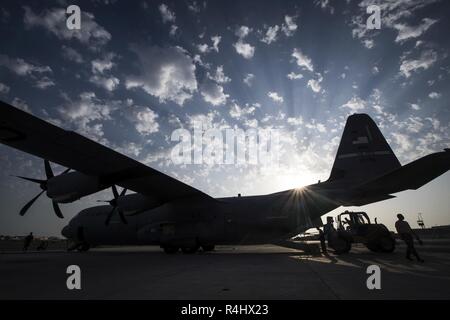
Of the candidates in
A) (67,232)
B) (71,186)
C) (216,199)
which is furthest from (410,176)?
(67,232)

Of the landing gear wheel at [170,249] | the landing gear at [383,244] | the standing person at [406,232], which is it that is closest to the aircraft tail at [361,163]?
the landing gear at [383,244]

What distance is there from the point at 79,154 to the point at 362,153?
47.9ft

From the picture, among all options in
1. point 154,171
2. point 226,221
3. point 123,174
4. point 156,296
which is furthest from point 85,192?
point 156,296

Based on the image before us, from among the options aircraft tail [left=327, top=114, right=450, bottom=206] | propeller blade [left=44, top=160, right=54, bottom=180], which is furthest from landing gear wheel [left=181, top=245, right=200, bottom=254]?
aircraft tail [left=327, top=114, right=450, bottom=206]

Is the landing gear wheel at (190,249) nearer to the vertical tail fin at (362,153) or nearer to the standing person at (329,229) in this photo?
the standing person at (329,229)

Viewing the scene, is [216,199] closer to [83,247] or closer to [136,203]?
[136,203]

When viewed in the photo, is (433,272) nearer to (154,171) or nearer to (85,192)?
(154,171)

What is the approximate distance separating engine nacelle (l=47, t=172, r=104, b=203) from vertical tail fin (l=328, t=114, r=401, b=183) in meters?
13.0

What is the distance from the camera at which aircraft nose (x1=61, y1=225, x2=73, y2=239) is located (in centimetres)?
2198

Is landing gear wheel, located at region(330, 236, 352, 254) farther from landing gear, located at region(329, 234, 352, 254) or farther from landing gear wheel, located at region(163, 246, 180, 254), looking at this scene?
landing gear wheel, located at region(163, 246, 180, 254)

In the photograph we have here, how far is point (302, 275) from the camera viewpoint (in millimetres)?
7961

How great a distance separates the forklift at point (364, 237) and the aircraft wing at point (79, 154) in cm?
829

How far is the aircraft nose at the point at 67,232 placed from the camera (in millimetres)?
21984

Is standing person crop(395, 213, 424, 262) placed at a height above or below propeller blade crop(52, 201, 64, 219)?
below
